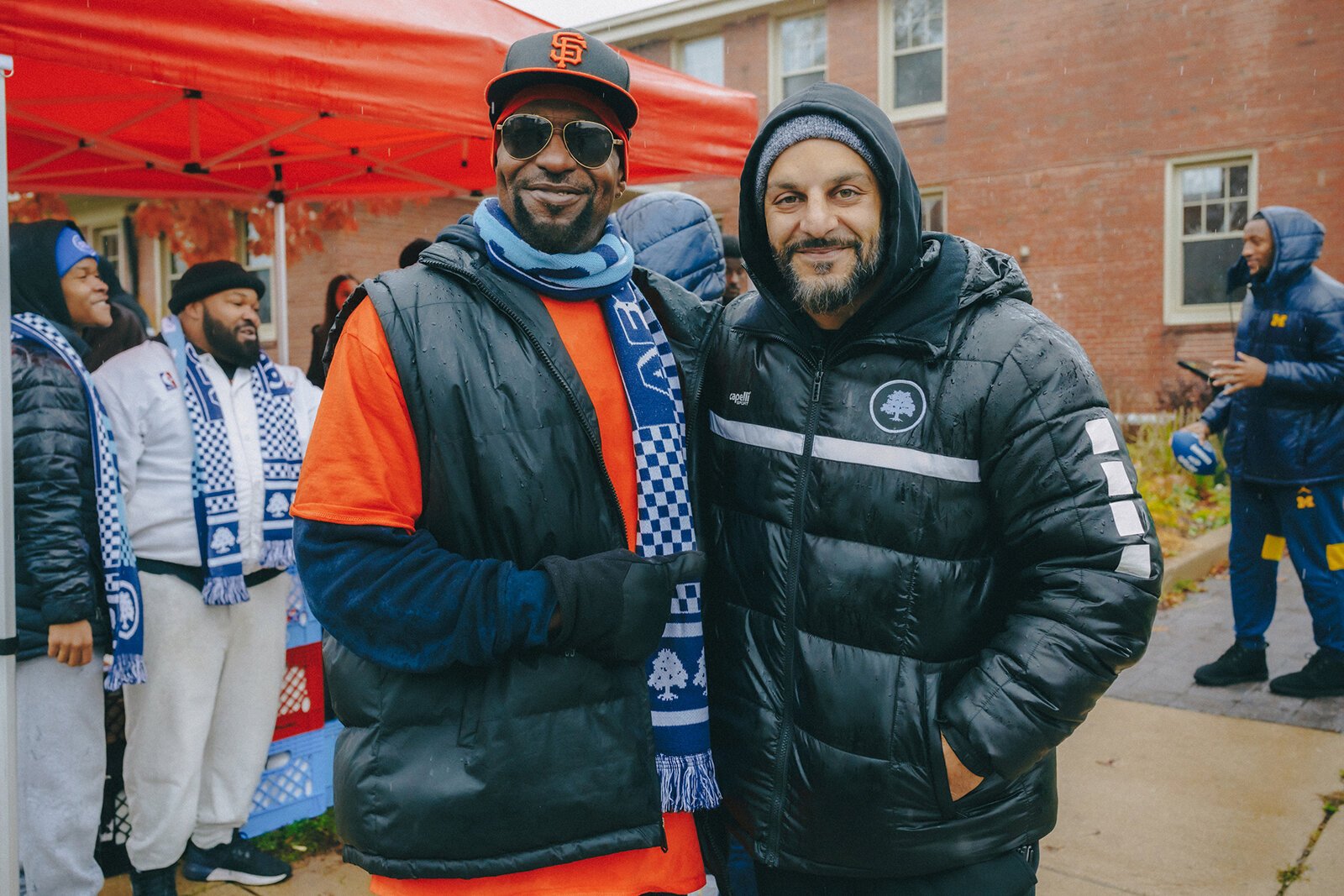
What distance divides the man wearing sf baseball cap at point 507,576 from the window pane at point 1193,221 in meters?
13.5

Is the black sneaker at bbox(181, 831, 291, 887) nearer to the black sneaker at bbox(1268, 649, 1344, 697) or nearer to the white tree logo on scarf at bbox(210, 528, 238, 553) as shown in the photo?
the white tree logo on scarf at bbox(210, 528, 238, 553)

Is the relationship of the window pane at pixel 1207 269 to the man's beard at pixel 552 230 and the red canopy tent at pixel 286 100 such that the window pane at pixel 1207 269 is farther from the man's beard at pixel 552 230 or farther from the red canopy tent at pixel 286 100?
the man's beard at pixel 552 230

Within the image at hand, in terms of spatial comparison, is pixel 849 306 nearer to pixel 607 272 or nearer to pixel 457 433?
pixel 607 272

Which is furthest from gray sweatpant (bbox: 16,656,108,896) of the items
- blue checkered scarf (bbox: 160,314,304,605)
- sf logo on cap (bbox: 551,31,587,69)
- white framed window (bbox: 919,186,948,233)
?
white framed window (bbox: 919,186,948,233)

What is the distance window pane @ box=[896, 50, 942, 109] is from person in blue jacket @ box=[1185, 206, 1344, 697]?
10802 mm

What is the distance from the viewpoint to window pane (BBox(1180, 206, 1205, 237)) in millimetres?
13286

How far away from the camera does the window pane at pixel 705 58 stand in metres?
16.6

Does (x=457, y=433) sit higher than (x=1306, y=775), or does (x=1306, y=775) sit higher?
(x=457, y=433)

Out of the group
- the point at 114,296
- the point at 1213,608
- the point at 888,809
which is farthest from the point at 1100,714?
the point at 114,296

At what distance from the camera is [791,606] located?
1.84 meters

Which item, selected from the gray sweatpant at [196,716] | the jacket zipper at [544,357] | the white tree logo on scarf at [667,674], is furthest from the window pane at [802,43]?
the white tree logo on scarf at [667,674]

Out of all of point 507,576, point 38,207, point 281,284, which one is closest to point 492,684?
point 507,576

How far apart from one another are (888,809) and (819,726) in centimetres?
18

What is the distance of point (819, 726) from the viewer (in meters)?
1.81
